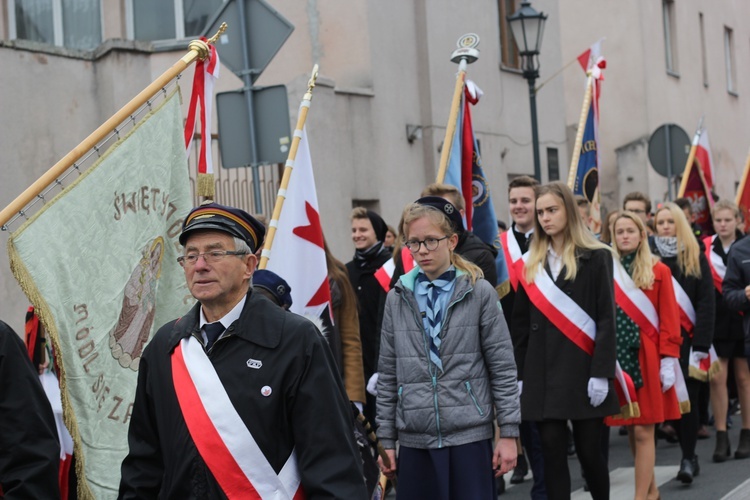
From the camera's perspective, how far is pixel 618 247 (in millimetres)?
8586

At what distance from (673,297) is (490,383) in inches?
108

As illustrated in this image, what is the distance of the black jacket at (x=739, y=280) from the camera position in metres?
9.80

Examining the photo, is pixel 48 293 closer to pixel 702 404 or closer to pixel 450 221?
pixel 450 221

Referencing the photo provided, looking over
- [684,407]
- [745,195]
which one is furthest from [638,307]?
[745,195]

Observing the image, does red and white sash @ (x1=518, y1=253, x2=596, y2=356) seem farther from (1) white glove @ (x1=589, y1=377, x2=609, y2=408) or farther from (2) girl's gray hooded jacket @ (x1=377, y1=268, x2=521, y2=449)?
(2) girl's gray hooded jacket @ (x1=377, y1=268, x2=521, y2=449)

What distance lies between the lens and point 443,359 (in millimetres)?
5988

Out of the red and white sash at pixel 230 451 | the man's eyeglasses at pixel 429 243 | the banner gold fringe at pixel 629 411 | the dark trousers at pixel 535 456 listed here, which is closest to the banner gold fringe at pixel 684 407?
the banner gold fringe at pixel 629 411

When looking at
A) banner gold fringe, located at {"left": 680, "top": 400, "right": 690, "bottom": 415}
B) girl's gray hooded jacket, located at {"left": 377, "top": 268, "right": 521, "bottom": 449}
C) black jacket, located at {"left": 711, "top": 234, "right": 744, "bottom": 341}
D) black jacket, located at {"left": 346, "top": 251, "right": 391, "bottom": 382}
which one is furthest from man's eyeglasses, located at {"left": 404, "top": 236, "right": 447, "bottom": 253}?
black jacket, located at {"left": 711, "top": 234, "right": 744, "bottom": 341}

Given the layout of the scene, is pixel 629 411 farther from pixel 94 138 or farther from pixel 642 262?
pixel 94 138

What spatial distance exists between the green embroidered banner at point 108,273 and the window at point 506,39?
1431cm

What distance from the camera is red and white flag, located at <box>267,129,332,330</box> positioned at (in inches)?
269

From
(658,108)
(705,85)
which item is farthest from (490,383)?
(705,85)

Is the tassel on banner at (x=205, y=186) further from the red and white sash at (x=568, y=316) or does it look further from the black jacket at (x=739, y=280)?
the black jacket at (x=739, y=280)

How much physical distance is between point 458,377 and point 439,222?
2.35ft
